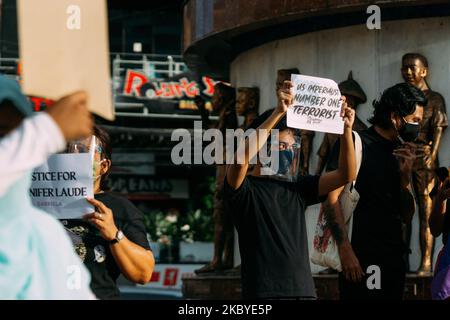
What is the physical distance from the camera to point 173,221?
77.5 ft

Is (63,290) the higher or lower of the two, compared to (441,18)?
lower

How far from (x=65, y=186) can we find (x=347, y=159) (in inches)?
60.5

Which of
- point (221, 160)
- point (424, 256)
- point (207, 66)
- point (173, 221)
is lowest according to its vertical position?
point (173, 221)

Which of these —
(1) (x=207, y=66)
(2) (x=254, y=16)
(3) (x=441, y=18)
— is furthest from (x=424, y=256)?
(1) (x=207, y=66)

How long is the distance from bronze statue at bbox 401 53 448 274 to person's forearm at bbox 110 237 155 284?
4939 millimetres

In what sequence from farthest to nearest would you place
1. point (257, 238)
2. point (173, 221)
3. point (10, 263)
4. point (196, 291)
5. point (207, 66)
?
point (173, 221) < point (207, 66) < point (196, 291) < point (257, 238) < point (10, 263)

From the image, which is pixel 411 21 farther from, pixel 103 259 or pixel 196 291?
pixel 103 259

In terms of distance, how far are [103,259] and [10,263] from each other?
65.3 inches

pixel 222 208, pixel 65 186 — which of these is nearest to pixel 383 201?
pixel 65 186

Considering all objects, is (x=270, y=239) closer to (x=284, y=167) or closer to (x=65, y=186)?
(x=284, y=167)

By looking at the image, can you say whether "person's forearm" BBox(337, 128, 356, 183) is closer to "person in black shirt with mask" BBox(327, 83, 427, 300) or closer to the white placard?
"person in black shirt with mask" BBox(327, 83, 427, 300)

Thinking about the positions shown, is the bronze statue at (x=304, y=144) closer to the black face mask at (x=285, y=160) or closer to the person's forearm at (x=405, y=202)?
the person's forearm at (x=405, y=202)

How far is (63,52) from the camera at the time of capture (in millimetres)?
2967

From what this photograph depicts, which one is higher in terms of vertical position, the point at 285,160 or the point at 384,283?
the point at 285,160
